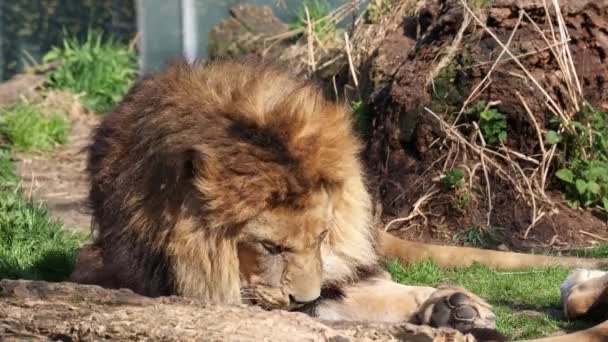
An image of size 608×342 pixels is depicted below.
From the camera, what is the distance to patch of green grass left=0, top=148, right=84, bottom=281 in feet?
18.1

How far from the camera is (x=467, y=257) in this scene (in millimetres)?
5672

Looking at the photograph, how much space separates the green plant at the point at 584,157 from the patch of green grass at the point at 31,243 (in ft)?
10.1

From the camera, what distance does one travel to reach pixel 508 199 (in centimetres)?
665

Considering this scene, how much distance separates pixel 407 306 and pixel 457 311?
0.41 metres

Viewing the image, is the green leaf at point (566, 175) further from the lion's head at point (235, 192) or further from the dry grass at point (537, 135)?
the lion's head at point (235, 192)

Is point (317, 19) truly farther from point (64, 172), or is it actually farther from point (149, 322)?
point (149, 322)

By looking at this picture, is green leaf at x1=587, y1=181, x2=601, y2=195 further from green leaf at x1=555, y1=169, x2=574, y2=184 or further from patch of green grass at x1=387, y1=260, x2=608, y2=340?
patch of green grass at x1=387, y1=260, x2=608, y2=340

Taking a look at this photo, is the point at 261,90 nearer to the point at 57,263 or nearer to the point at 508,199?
the point at 57,263

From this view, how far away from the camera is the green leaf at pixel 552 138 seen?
6.61m

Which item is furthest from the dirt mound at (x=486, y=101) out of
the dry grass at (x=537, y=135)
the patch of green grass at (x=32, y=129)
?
the patch of green grass at (x=32, y=129)

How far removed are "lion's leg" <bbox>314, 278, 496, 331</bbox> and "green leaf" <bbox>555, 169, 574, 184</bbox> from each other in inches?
90.4

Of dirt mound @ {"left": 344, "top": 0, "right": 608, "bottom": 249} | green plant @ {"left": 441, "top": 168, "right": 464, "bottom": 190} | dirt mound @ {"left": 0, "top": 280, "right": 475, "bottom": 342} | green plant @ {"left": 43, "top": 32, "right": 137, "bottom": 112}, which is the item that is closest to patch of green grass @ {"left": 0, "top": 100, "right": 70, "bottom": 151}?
green plant @ {"left": 43, "top": 32, "right": 137, "bottom": 112}

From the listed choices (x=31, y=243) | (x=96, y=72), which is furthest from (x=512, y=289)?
(x=96, y=72)

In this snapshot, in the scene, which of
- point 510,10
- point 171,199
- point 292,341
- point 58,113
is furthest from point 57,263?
point 58,113
